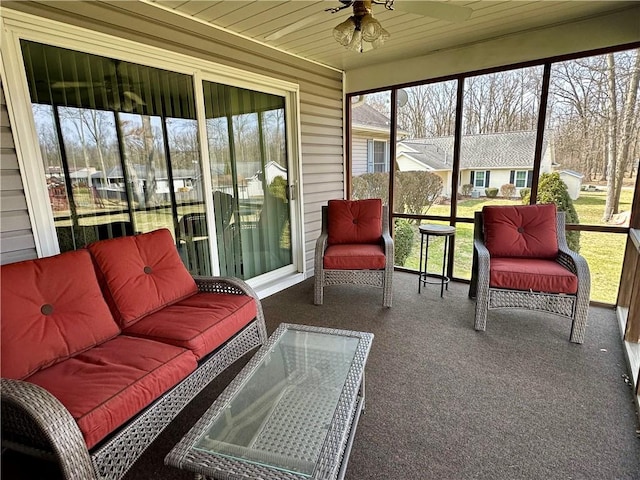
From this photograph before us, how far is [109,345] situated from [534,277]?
2.89 metres

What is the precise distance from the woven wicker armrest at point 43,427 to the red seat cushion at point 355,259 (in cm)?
235

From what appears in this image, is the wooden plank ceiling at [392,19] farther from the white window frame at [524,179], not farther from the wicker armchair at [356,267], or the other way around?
the wicker armchair at [356,267]

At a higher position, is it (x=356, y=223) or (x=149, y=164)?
(x=149, y=164)

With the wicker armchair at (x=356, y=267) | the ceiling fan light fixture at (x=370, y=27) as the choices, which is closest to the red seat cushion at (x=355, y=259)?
the wicker armchair at (x=356, y=267)

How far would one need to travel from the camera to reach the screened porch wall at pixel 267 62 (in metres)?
2.21

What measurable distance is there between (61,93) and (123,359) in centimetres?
176

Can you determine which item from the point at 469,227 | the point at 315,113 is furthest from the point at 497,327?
the point at 315,113

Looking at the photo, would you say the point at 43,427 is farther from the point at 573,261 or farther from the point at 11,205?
the point at 573,261

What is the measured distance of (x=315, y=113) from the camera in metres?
4.13

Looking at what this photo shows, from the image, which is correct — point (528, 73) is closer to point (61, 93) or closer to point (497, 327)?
point (497, 327)

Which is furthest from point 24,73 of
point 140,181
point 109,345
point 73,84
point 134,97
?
point 109,345

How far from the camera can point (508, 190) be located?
142 inches

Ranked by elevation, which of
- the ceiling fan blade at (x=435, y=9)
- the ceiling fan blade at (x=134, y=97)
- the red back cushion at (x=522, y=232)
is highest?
the ceiling fan blade at (x=435, y=9)

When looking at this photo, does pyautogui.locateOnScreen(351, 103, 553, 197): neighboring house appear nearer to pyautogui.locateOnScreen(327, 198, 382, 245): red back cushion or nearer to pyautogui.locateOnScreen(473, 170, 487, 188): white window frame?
pyautogui.locateOnScreen(473, 170, 487, 188): white window frame
